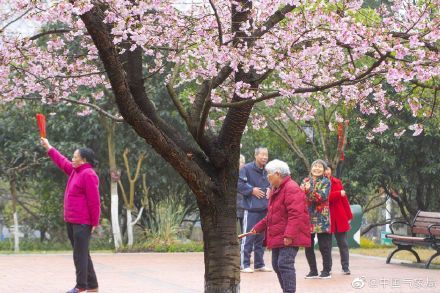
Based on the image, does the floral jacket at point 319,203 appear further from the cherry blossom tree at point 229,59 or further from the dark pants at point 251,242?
the cherry blossom tree at point 229,59

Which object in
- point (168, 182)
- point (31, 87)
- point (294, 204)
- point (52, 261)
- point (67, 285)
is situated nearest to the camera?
point (294, 204)

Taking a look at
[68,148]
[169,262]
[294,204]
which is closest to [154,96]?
[68,148]

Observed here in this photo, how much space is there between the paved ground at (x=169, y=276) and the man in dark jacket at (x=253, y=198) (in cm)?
47

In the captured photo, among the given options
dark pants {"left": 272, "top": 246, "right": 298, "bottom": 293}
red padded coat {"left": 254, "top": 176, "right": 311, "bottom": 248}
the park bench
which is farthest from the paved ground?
red padded coat {"left": 254, "top": 176, "right": 311, "bottom": 248}

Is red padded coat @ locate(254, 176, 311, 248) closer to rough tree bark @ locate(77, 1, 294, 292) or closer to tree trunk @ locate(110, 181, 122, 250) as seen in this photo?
rough tree bark @ locate(77, 1, 294, 292)

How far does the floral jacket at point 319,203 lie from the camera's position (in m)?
11.7

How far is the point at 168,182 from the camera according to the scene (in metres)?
23.3

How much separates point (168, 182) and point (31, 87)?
1364 centimetres

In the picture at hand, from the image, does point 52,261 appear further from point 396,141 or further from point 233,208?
point 396,141

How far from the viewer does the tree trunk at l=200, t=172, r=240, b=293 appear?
798 centimetres

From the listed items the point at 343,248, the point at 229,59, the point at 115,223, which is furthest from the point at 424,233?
the point at 229,59

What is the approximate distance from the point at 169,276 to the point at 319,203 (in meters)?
2.44

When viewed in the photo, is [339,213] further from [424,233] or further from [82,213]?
[82,213]

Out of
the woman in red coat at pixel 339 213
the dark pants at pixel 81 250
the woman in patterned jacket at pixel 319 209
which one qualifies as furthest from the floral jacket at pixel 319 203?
the dark pants at pixel 81 250
